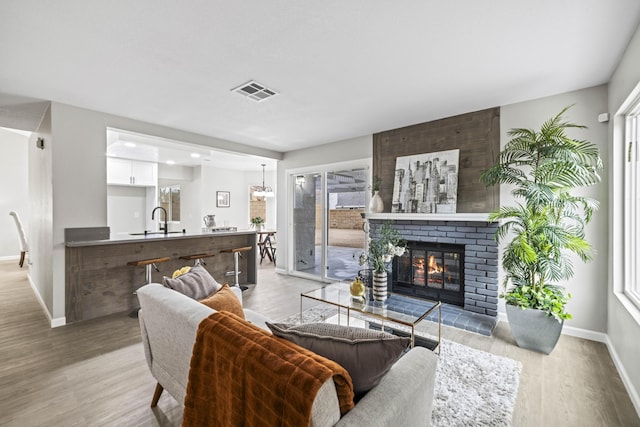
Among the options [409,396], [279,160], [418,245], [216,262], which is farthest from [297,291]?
[409,396]

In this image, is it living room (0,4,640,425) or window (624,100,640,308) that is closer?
living room (0,4,640,425)

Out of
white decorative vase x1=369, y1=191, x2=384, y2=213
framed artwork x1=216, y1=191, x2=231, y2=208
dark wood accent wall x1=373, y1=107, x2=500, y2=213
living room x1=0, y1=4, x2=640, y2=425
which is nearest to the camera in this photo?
living room x1=0, y1=4, x2=640, y2=425

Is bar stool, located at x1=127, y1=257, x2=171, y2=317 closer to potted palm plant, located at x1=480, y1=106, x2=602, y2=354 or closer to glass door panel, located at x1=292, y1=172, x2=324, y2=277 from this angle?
glass door panel, located at x1=292, y1=172, x2=324, y2=277

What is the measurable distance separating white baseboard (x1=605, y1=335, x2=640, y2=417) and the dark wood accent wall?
164cm

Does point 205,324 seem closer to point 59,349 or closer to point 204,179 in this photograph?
point 59,349

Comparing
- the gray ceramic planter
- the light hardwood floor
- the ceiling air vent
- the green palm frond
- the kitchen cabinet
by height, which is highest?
the ceiling air vent

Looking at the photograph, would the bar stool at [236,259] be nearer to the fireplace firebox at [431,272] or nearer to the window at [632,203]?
the fireplace firebox at [431,272]

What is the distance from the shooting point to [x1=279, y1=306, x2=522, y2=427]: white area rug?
69.8 inches

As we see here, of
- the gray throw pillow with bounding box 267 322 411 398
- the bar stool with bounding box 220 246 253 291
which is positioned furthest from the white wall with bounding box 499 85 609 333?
the bar stool with bounding box 220 246 253 291

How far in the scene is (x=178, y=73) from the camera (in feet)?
8.44

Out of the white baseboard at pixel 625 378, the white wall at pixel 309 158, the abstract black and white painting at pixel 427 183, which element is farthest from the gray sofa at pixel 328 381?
the white wall at pixel 309 158

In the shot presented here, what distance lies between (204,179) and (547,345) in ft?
24.0

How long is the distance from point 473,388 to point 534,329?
3.40 ft

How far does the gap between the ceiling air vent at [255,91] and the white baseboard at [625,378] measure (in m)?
3.73
